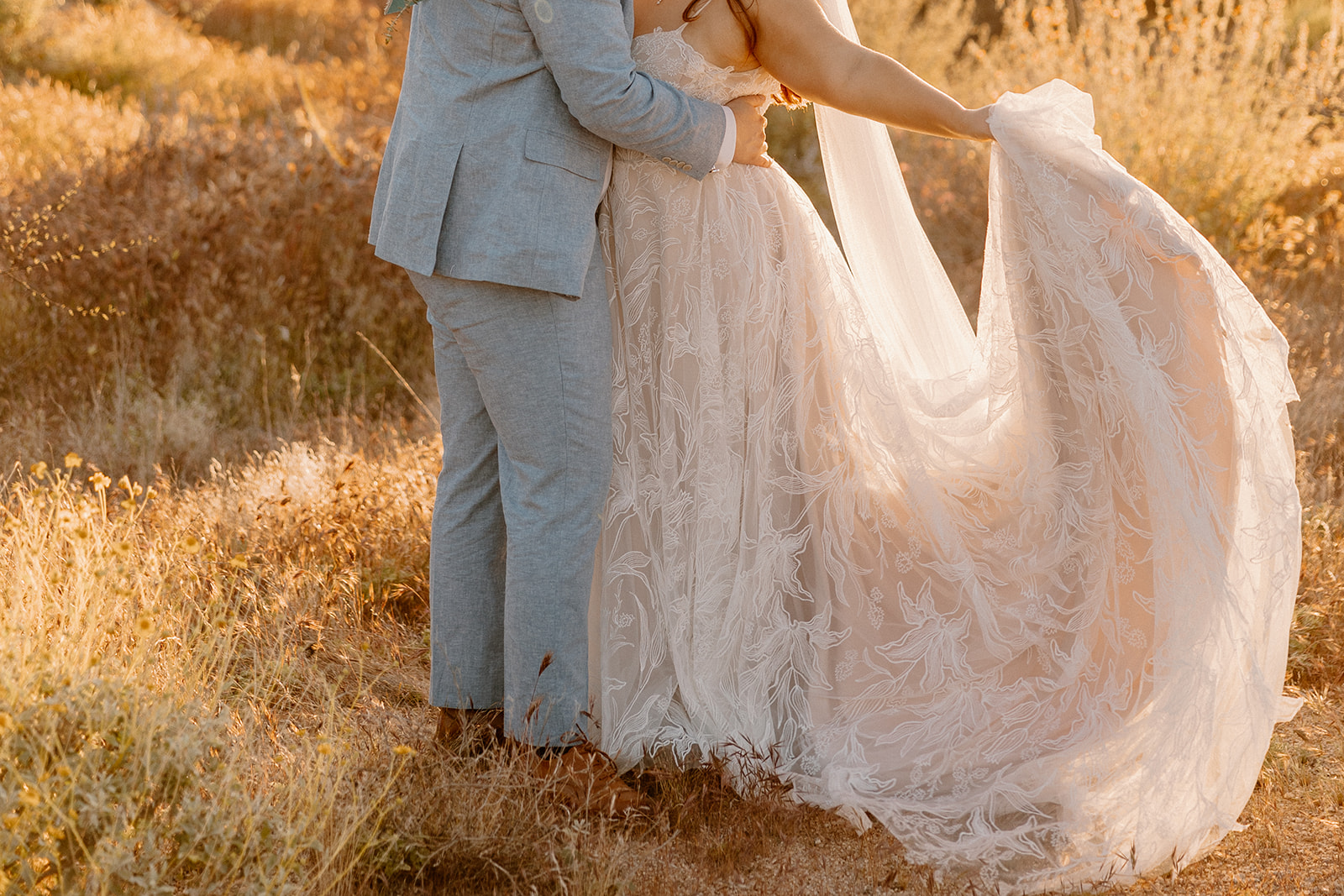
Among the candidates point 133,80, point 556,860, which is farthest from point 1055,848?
point 133,80

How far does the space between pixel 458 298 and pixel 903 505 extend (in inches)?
40.1

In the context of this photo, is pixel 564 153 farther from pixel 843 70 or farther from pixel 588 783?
pixel 588 783

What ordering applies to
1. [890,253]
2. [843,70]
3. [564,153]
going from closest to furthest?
[564,153] < [843,70] < [890,253]

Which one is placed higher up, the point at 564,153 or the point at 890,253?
the point at 564,153

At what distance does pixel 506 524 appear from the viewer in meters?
2.35

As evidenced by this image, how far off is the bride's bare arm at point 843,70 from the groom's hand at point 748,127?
0.39 ft

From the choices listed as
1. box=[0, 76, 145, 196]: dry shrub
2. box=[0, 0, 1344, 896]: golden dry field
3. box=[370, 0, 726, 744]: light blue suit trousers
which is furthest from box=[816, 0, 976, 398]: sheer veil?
box=[0, 76, 145, 196]: dry shrub

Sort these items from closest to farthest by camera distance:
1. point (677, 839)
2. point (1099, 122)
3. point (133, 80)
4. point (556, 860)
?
point (556, 860)
point (677, 839)
point (1099, 122)
point (133, 80)

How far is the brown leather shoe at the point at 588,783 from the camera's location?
228 cm

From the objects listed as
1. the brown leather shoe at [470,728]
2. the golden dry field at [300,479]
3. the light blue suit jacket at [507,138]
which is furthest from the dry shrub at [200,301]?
the light blue suit jacket at [507,138]

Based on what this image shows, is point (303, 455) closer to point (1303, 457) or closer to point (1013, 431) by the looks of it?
point (1013, 431)

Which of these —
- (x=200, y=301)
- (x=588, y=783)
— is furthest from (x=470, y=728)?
(x=200, y=301)

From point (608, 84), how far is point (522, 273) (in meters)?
0.37

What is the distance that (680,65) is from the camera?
2.28m
